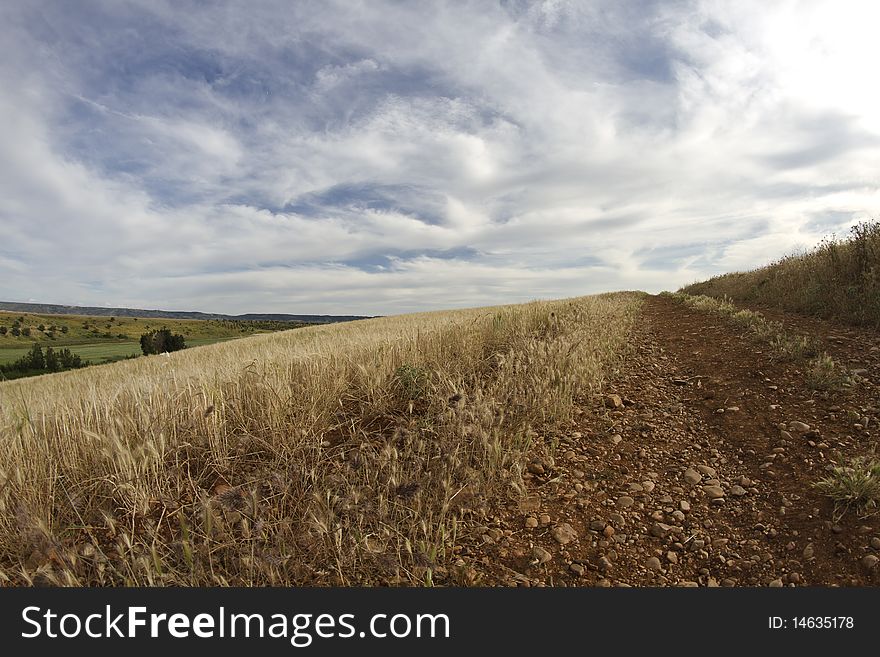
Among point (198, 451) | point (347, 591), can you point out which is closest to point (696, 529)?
point (347, 591)

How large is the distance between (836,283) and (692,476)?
32.1 ft

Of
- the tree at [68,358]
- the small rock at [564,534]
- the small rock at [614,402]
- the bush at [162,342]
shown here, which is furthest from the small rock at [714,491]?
the bush at [162,342]

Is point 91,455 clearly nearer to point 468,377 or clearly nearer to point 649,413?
point 468,377

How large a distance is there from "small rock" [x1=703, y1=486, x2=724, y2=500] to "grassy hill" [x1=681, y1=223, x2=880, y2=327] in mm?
6508

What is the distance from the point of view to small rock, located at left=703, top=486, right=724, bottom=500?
115 inches

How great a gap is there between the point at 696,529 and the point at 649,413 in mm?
1871

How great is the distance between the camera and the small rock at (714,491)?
2.92 metres

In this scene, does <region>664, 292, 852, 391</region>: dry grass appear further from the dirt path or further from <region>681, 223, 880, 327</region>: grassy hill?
<region>681, 223, 880, 327</region>: grassy hill

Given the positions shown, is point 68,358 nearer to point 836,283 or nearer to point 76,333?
point 76,333

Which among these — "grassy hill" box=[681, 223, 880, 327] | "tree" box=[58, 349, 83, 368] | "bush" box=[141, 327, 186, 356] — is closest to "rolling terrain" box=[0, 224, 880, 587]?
"grassy hill" box=[681, 223, 880, 327]

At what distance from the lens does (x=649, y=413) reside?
434cm

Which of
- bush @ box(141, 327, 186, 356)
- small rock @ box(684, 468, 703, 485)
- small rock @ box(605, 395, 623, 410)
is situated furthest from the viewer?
bush @ box(141, 327, 186, 356)

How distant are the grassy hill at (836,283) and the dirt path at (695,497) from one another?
147 inches

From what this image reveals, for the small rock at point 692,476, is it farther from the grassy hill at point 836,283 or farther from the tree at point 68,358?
the tree at point 68,358
